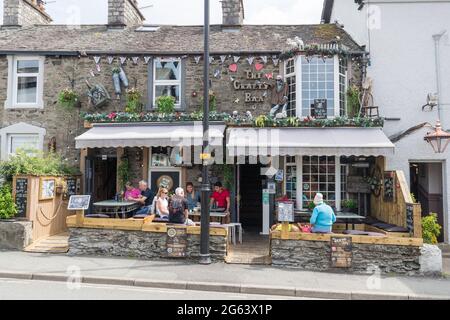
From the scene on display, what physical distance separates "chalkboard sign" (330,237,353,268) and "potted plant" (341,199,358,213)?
3.62 meters

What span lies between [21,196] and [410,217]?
10.7 metres

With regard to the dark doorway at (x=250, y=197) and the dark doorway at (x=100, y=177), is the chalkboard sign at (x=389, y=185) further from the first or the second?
the dark doorway at (x=100, y=177)

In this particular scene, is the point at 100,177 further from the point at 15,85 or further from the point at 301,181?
the point at 301,181

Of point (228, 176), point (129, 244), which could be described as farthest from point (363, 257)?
point (129, 244)

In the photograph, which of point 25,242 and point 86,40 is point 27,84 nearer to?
point 86,40

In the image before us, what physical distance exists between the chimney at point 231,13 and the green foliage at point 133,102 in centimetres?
507

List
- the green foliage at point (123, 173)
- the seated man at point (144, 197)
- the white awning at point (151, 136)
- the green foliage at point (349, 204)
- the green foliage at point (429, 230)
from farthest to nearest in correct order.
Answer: the green foliage at point (123, 173) → the green foliage at point (349, 204) → the seated man at point (144, 197) → the white awning at point (151, 136) → the green foliage at point (429, 230)

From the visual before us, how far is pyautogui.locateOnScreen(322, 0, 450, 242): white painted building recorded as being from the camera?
1353 cm

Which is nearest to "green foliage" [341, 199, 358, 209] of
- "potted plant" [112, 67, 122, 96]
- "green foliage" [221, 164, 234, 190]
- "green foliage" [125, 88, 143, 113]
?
"green foliage" [221, 164, 234, 190]

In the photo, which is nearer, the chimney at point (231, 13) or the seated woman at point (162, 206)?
the seated woman at point (162, 206)

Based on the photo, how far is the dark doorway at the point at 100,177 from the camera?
14008mm

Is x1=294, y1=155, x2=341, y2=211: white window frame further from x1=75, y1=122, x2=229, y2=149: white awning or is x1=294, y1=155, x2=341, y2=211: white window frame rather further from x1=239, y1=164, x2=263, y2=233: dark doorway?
x1=75, y1=122, x2=229, y2=149: white awning

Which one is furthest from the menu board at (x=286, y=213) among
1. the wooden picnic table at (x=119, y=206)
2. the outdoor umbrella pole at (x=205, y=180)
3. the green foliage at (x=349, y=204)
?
the wooden picnic table at (x=119, y=206)

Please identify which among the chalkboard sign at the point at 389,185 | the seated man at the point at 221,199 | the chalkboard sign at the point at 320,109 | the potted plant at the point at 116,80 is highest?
the potted plant at the point at 116,80
